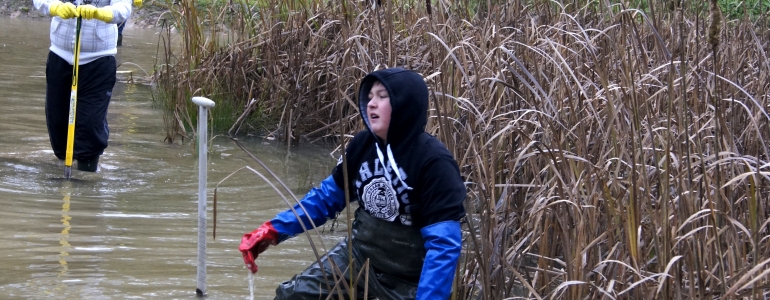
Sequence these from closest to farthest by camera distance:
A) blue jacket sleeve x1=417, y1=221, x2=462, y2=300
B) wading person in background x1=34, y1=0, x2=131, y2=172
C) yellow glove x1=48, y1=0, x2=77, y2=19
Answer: blue jacket sleeve x1=417, y1=221, x2=462, y2=300 → yellow glove x1=48, y1=0, x2=77, y2=19 → wading person in background x1=34, y1=0, x2=131, y2=172

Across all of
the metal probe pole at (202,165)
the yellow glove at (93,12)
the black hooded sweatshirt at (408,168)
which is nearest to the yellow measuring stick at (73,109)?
the yellow glove at (93,12)

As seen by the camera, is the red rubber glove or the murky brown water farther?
the murky brown water

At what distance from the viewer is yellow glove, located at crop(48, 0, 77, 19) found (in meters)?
5.41

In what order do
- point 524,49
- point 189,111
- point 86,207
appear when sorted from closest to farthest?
point 524,49 < point 86,207 < point 189,111

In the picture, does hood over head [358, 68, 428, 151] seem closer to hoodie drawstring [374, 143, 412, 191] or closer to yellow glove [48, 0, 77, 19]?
hoodie drawstring [374, 143, 412, 191]

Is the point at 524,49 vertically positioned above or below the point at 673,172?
above

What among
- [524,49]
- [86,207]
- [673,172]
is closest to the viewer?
[673,172]

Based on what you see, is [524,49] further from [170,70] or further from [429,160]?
[170,70]

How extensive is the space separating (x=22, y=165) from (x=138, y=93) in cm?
355

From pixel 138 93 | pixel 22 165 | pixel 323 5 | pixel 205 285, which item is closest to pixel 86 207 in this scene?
pixel 22 165

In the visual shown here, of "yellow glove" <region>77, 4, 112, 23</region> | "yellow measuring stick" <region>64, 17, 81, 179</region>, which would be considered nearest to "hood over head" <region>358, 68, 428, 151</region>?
"yellow glove" <region>77, 4, 112, 23</region>

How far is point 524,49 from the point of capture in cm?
446

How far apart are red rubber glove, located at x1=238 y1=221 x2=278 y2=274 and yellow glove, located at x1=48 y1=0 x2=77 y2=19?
2.93 metres

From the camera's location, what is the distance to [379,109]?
2.92 m
